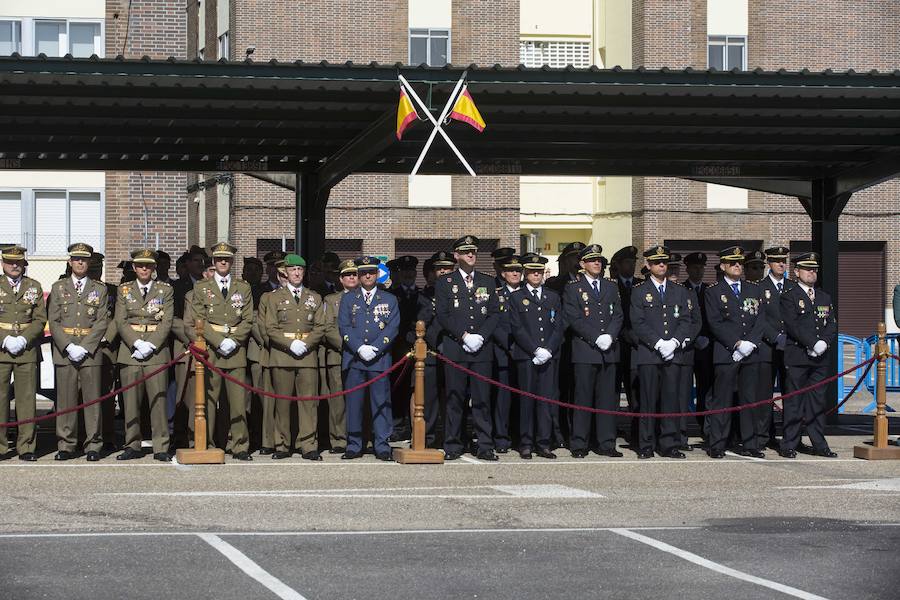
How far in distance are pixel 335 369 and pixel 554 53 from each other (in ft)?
87.8

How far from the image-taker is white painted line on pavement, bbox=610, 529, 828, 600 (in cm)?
775

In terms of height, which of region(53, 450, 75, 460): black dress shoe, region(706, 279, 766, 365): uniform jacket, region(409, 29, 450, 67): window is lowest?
region(53, 450, 75, 460): black dress shoe

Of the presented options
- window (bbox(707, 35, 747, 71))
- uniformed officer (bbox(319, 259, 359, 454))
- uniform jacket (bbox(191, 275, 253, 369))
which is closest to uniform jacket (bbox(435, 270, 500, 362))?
uniformed officer (bbox(319, 259, 359, 454))

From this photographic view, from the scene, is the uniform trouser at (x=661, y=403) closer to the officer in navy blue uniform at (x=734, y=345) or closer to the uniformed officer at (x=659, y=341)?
the uniformed officer at (x=659, y=341)

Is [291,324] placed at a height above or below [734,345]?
above

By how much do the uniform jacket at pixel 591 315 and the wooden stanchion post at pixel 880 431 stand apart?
8.29ft

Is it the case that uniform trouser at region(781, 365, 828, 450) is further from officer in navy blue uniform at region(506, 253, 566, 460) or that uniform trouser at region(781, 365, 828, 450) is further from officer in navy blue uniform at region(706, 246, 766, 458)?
officer in navy blue uniform at region(506, 253, 566, 460)

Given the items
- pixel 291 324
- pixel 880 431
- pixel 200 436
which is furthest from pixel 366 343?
pixel 880 431

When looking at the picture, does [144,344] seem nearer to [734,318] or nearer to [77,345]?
[77,345]

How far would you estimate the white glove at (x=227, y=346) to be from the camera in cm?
1374

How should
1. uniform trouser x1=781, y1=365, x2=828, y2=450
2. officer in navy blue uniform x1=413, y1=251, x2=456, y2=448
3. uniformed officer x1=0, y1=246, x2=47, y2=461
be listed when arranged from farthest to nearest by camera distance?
officer in navy blue uniform x1=413, y1=251, x2=456, y2=448 < uniform trouser x1=781, y1=365, x2=828, y2=450 < uniformed officer x1=0, y1=246, x2=47, y2=461

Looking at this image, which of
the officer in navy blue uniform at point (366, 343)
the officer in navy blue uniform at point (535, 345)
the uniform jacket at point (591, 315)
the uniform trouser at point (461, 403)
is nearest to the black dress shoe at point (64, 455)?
the officer in navy blue uniform at point (366, 343)

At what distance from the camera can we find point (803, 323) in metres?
14.6

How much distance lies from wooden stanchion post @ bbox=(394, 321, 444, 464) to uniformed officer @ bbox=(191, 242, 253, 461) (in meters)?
1.49
